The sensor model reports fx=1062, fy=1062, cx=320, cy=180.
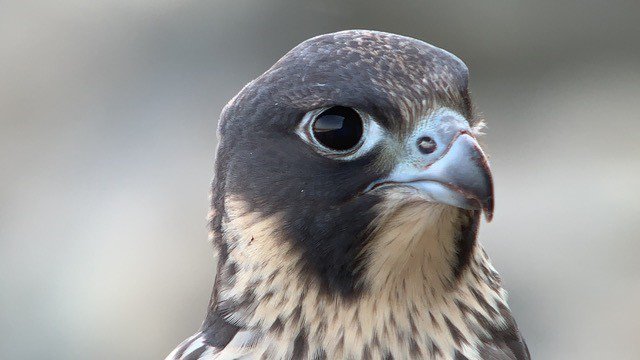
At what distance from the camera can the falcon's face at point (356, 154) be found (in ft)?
6.85

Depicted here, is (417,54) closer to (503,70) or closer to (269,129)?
(269,129)

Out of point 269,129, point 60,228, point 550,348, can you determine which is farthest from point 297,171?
point 60,228

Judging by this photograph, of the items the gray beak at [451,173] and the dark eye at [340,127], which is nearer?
the gray beak at [451,173]

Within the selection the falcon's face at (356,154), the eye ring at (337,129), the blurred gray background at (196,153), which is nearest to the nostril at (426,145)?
the falcon's face at (356,154)

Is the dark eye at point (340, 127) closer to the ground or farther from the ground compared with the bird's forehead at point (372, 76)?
closer to the ground

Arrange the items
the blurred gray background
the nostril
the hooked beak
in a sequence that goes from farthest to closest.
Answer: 1. the blurred gray background
2. the nostril
3. the hooked beak

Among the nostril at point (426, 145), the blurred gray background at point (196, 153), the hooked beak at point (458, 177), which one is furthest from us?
the blurred gray background at point (196, 153)

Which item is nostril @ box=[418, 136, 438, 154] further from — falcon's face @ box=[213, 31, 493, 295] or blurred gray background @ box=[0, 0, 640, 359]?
blurred gray background @ box=[0, 0, 640, 359]

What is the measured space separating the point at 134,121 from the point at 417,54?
13.3 ft

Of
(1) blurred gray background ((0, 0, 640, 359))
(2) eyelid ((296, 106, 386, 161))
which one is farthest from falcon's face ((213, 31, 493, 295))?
(1) blurred gray background ((0, 0, 640, 359))

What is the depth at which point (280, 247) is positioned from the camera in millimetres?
2186

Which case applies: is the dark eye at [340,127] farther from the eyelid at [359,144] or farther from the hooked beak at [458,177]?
the hooked beak at [458,177]

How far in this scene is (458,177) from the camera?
197 cm

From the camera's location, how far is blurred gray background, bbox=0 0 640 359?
5.16 metres
